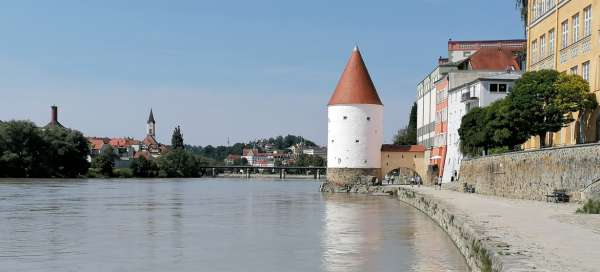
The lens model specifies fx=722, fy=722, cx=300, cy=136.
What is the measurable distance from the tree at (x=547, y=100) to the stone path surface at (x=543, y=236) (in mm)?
9011

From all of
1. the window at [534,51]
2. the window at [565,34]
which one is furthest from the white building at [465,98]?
the window at [565,34]

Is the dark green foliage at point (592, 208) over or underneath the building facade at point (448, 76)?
underneath

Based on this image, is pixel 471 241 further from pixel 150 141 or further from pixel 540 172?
pixel 150 141

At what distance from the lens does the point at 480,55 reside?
57.9m

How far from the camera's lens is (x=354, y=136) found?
53188 mm

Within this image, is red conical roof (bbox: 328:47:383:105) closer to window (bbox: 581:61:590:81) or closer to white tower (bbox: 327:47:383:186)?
white tower (bbox: 327:47:383:186)

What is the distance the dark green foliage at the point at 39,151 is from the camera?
7112 centimetres

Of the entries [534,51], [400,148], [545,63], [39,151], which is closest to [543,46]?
[545,63]

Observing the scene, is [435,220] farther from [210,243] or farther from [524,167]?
[210,243]

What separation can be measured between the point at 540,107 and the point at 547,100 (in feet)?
1.96

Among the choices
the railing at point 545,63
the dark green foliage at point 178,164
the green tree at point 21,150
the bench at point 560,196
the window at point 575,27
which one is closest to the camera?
the bench at point 560,196

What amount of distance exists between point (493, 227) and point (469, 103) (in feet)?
112

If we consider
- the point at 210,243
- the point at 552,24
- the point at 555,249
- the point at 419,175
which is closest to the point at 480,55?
the point at 419,175

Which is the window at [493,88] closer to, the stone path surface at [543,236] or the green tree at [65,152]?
the stone path surface at [543,236]
